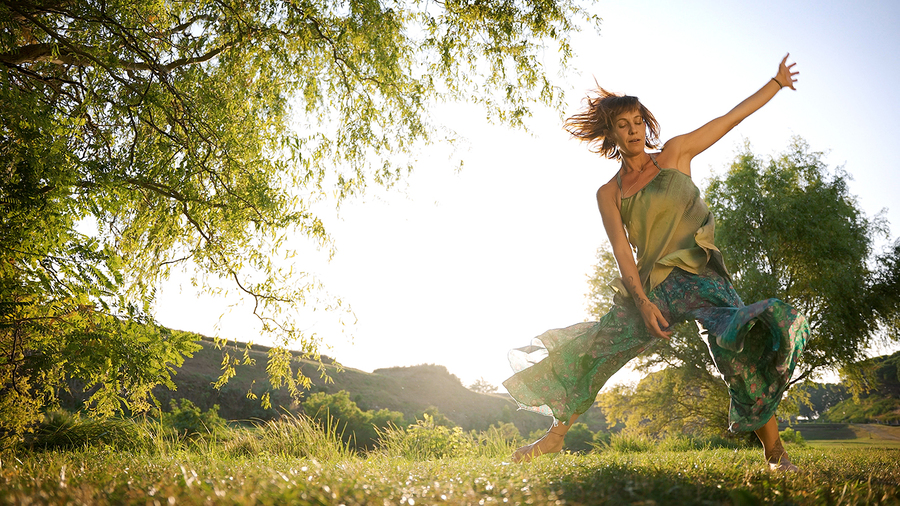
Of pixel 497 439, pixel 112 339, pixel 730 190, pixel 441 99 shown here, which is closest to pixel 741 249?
pixel 730 190

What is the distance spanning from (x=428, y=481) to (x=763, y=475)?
1405 mm

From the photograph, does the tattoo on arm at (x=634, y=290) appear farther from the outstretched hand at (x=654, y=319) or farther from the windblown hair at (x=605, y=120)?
the windblown hair at (x=605, y=120)

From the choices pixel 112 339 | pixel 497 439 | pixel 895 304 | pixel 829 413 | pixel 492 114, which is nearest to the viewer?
pixel 112 339

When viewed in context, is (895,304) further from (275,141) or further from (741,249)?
(275,141)

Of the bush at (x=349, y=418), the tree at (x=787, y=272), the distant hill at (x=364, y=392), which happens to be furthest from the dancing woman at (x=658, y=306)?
the tree at (x=787, y=272)

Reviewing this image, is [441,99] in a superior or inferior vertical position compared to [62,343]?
superior

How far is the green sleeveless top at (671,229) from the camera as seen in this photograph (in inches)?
121

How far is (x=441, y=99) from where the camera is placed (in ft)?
21.7

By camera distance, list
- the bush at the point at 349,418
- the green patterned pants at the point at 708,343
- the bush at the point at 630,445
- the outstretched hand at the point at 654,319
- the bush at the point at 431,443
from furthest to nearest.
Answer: the bush at the point at 349,418
the bush at the point at 630,445
the bush at the point at 431,443
the outstretched hand at the point at 654,319
the green patterned pants at the point at 708,343

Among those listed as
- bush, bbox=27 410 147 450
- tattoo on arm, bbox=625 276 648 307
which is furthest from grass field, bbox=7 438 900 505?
bush, bbox=27 410 147 450

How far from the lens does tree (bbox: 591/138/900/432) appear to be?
1471 centimetres

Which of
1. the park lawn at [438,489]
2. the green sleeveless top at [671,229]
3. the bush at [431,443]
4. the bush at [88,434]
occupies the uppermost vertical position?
the green sleeveless top at [671,229]

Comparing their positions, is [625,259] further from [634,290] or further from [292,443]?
[292,443]

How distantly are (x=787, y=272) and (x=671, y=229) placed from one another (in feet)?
54.8
